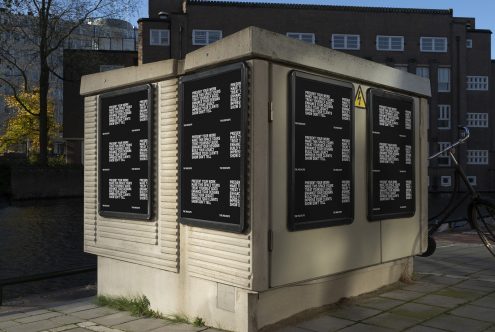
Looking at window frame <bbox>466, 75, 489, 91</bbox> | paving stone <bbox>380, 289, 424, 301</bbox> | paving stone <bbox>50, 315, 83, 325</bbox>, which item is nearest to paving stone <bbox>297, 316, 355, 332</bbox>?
paving stone <bbox>380, 289, 424, 301</bbox>

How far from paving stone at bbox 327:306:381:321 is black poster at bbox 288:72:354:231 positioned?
3.03ft

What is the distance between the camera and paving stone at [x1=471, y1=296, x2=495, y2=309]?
5.87 metres

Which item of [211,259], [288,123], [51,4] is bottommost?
[211,259]

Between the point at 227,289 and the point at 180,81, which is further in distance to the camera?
the point at 180,81

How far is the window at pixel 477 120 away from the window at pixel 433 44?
697 cm

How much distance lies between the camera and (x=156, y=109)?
19.4 ft

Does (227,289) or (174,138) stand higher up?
(174,138)

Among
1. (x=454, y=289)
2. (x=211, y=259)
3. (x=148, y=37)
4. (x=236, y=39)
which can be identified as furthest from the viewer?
(x=148, y=37)

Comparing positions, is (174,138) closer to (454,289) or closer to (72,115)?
(454,289)

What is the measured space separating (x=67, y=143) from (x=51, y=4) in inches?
688

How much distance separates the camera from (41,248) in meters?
14.7

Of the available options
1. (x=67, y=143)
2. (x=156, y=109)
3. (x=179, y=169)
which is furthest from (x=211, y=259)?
(x=67, y=143)

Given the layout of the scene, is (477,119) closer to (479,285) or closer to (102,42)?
(102,42)

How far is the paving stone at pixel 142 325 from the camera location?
5.45 meters
